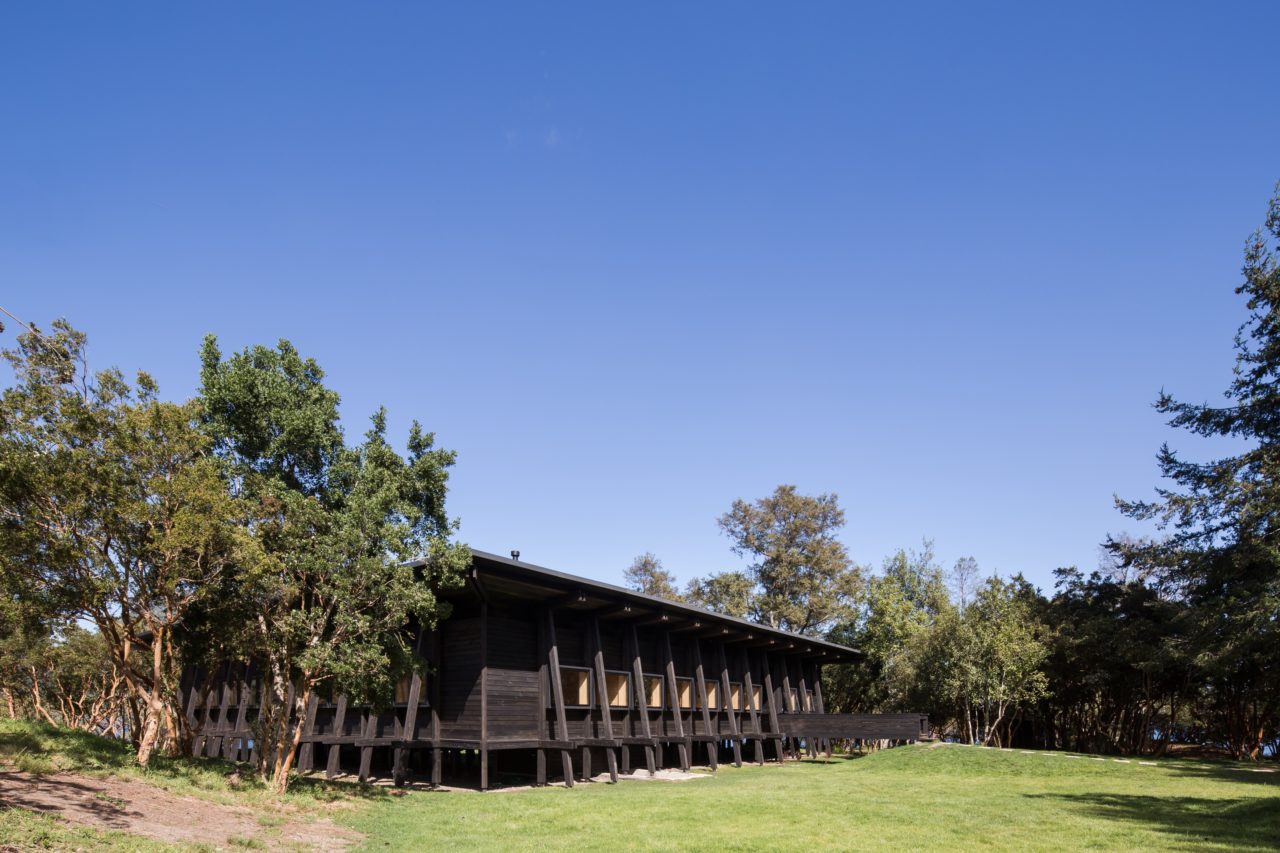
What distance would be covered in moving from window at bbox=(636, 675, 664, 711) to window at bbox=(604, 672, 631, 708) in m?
1.37

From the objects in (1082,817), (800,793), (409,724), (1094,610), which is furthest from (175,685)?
(1094,610)

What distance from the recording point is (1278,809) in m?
13.4

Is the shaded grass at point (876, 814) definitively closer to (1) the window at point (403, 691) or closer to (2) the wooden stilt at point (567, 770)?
(2) the wooden stilt at point (567, 770)

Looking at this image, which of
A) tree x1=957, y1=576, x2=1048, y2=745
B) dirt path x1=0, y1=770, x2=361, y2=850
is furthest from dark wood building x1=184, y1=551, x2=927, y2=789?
dirt path x1=0, y1=770, x2=361, y2=850

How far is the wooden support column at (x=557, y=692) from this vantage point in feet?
68.6

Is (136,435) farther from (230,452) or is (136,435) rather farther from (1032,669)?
(1032,669)

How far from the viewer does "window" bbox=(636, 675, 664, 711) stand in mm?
26359

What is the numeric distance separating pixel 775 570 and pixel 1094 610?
22026 millimetres

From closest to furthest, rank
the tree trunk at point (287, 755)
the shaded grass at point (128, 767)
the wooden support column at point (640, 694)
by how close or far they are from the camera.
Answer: the shaded grass at point (128, 767), the tree trunk at point (287, 755), the wooden support column at point (640, 694)

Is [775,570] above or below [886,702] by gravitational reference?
above

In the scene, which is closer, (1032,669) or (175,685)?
(175,685)

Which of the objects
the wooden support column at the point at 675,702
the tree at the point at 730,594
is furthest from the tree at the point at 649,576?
the wooden support column at the point at 675,702

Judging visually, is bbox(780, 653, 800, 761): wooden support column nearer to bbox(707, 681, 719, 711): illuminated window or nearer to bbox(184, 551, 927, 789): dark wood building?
bbox(184, 551, 927, 789): dark wood building

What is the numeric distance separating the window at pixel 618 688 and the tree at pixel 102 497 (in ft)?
41.9
